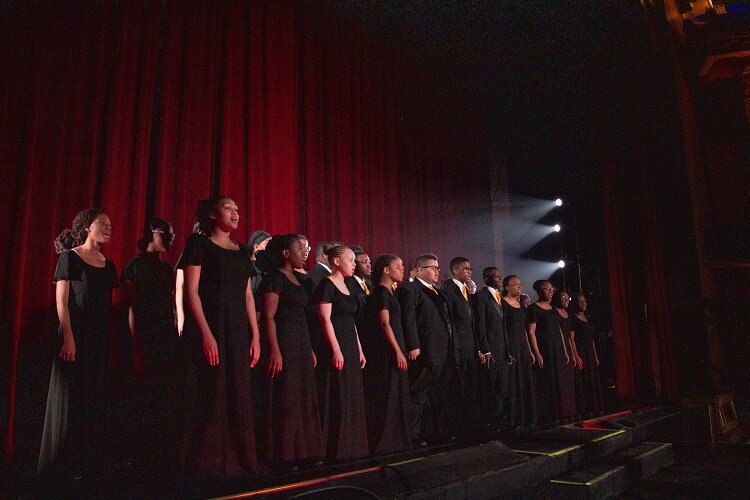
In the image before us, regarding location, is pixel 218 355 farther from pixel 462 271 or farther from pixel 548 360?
pixel 548 360

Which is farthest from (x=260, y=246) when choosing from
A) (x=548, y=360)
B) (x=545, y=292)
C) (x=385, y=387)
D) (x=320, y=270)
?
(x=548, y=360)

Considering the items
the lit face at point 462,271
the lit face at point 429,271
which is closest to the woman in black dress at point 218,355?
the lit face at point 429,271

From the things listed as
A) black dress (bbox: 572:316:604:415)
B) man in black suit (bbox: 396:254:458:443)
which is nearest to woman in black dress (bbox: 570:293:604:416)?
black dress (bbox: 572:316:604:415)

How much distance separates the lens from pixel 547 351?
567cm

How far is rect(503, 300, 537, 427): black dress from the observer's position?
5.26 meters

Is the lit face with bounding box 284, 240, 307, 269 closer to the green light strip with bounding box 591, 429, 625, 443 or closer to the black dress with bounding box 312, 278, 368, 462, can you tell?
the black dress with bounding box 312, 278, 368, 462

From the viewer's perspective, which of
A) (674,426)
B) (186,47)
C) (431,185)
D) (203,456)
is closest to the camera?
(203,456)

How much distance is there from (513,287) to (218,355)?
11.0ft

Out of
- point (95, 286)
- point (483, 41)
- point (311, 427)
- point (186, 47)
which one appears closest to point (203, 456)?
point (311, 427)

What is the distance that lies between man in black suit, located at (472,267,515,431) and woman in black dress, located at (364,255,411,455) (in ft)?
3.45

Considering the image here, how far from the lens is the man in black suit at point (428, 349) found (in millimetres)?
4113

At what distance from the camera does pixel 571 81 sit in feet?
30.6

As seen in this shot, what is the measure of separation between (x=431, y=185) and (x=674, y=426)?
4.24 meters

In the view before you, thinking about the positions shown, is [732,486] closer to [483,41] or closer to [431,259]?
[431,259]
